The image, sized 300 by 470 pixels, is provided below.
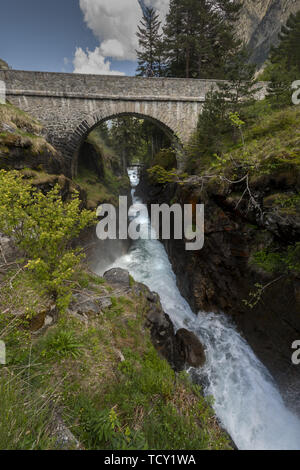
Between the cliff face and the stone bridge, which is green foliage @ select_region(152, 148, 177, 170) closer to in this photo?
the stone bridge

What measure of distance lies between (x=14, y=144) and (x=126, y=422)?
Answer: 10343 mm

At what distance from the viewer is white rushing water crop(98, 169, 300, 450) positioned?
454 centimetres

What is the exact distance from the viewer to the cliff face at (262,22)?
2769 centimetres

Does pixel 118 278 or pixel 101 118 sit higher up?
pixel 101 118

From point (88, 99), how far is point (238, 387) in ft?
53.9

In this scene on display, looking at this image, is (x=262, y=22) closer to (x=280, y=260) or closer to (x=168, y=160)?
(x=168, y=160)

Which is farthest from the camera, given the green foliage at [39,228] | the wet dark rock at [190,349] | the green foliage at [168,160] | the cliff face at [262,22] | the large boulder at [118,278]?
the cliff face at [262,22]

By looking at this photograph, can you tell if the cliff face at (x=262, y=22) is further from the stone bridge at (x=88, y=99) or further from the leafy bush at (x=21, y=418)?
the leafy bush at (x=21, y=418)

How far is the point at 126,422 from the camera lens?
104 inches

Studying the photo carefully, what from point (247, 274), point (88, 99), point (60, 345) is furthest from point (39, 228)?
point (88, 99)

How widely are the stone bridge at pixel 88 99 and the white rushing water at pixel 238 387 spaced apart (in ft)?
35.6

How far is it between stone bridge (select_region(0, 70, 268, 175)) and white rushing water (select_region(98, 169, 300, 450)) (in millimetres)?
10858

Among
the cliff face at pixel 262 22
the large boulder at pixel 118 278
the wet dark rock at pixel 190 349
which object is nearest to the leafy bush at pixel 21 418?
the large boulder at pixel 118 278

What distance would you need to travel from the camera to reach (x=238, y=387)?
548 centimetres
